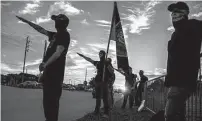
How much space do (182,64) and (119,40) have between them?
2845 mm

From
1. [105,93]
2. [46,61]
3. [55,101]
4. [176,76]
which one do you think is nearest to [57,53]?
[46,61]

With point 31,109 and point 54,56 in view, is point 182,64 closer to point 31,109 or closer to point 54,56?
point 54,56

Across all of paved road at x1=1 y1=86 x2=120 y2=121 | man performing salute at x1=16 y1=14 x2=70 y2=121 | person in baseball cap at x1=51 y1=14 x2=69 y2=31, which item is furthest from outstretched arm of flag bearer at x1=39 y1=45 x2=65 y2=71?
paved road at x1=1 y1=86 x2=120 y2=121

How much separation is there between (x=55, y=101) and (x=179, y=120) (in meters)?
1.85

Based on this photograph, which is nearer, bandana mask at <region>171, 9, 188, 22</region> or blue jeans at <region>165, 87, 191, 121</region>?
blue jeans at <region>165, 87, 191, 121</region>

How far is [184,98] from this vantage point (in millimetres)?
3080

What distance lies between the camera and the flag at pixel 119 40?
5382 mm

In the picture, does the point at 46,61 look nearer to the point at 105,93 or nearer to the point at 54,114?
the point at 54,114

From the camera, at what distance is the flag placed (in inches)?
212

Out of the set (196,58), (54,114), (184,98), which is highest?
(196,58)

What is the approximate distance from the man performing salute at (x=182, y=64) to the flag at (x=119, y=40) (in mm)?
2119

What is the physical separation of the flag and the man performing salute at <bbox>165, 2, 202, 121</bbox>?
6.95ft

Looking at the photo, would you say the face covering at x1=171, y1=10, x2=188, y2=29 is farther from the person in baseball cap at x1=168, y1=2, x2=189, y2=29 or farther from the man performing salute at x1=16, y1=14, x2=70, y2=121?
the man performing salute at x1=16, y1=14, x2=70, y2=121

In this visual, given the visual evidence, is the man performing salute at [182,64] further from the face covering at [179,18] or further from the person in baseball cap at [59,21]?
the person in baseball cap at [59,21]
